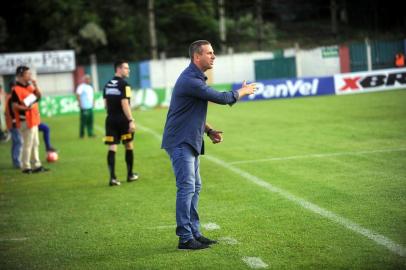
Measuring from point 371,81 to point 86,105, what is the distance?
16.0 metres

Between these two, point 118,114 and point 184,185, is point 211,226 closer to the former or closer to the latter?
point 184,185

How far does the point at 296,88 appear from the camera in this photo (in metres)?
34.4

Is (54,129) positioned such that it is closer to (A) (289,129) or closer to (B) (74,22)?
(A) (289,129)

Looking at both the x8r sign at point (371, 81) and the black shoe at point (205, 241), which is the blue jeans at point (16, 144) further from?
the x8r sign at point (371, 81)

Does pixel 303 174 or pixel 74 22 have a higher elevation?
pixel 74 22

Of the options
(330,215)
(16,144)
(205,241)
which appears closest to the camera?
(205,241)

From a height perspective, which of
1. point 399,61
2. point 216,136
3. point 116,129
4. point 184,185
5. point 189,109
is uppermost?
point 399,61

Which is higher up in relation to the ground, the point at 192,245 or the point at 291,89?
the point at 291,89

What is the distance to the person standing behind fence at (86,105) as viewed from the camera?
2300cm

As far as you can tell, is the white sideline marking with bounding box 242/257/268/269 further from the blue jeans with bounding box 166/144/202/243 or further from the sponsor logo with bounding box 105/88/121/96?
the sponsor logo with bounding box 105/88/121/96

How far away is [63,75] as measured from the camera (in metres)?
42.2

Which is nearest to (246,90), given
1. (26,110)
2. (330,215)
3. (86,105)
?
(330,215)

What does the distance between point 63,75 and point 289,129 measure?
25518mm

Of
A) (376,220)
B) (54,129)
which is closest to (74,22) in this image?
(54,129)
